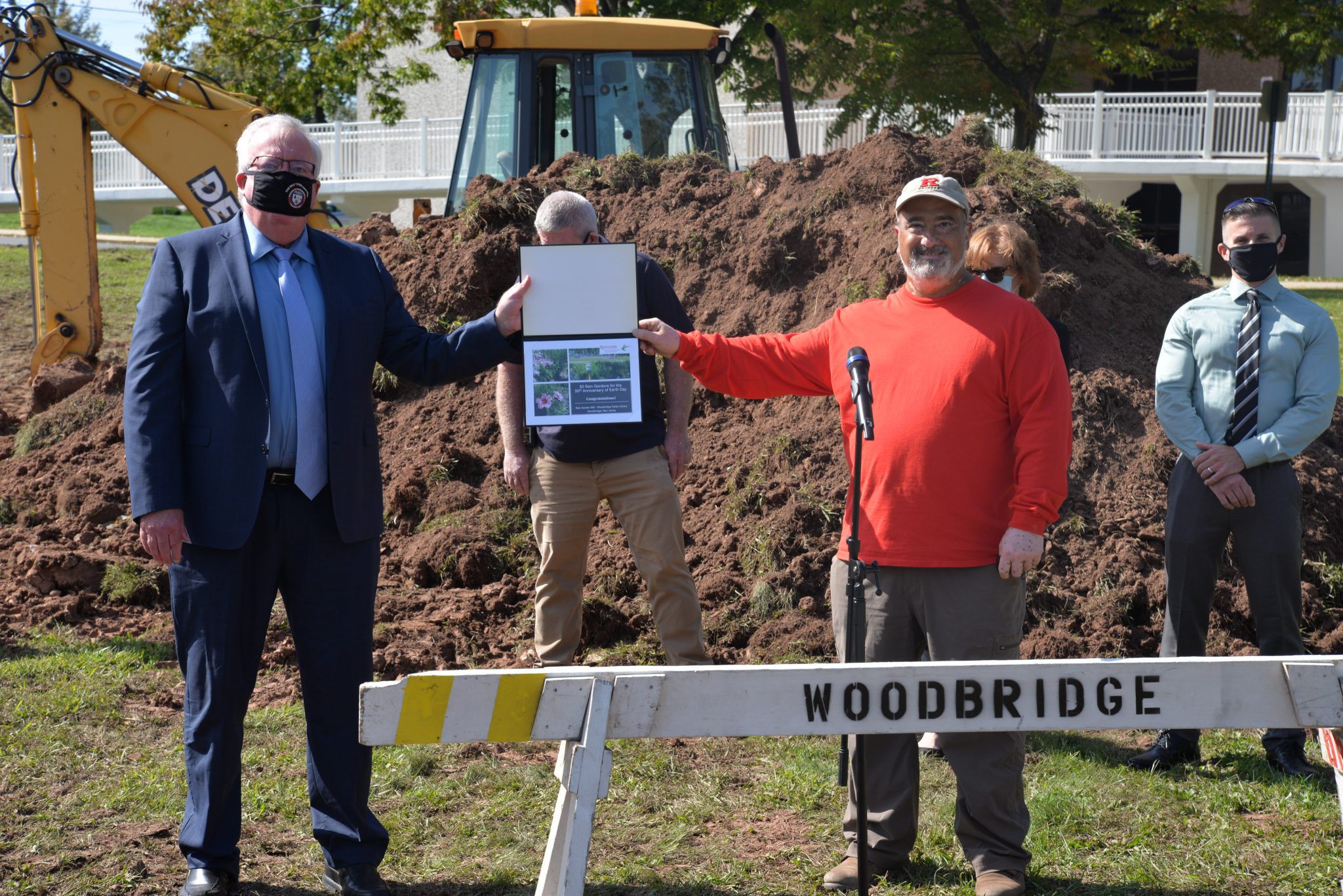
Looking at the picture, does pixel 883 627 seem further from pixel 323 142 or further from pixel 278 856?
pixel 323 142

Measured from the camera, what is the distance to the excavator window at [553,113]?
1138 centimetres

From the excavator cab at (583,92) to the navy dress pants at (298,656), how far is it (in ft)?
24.1

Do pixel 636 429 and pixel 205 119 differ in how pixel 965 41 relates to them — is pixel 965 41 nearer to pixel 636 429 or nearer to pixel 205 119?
pixel 205 119

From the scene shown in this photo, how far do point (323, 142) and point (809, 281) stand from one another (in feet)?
67.1

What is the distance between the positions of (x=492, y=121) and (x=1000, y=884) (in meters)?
9.03

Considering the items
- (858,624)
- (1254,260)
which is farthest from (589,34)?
(858,624)

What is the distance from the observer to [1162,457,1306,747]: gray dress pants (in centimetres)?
500

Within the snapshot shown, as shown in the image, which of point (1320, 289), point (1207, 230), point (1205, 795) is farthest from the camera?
point (1207, 230)

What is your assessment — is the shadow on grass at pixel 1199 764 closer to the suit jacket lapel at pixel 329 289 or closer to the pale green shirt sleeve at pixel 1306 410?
the pale green shirt sleeve at pixel 1306 410

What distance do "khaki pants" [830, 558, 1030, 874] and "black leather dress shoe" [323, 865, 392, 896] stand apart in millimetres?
1593

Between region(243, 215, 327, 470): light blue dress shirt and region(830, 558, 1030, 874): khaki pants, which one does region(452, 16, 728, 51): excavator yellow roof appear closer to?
region(243, 215, 327, 470): light blue dress shirt

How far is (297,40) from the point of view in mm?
22656

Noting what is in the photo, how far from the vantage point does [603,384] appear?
4.77 meters

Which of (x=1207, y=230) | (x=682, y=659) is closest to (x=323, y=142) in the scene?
(x=1207, y=230)
